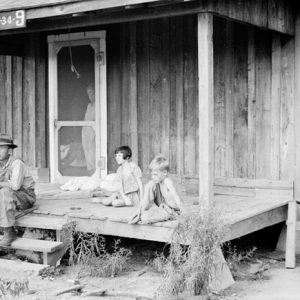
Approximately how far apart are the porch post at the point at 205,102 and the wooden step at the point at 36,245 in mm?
1743

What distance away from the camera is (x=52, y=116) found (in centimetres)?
1020

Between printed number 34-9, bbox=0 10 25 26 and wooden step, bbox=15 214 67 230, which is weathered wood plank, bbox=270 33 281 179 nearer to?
wooden step, bbox=15 214 67 230

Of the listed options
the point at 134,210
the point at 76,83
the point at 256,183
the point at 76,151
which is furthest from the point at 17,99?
the point at 256,183

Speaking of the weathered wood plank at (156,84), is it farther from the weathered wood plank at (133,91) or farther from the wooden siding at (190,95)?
the weathered wood plank at (133,91)

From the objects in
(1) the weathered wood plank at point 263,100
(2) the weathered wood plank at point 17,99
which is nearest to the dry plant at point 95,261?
(1) the weathered wood plank at point 263,100

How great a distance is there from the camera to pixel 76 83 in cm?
1002

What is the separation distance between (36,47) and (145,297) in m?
5.60

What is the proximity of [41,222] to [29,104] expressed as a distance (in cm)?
354

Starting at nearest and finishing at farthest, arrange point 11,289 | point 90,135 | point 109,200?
1. point 11,289
2. point 109,200
3. point 90,135

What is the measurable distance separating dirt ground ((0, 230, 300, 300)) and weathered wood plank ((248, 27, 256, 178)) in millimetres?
1413

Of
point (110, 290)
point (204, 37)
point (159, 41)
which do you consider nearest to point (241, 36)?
point (159, 41)

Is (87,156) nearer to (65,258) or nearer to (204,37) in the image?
(65,258)

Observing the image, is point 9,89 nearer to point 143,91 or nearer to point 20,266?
point 143,91

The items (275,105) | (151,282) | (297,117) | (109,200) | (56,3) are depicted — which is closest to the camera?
(151,282)
